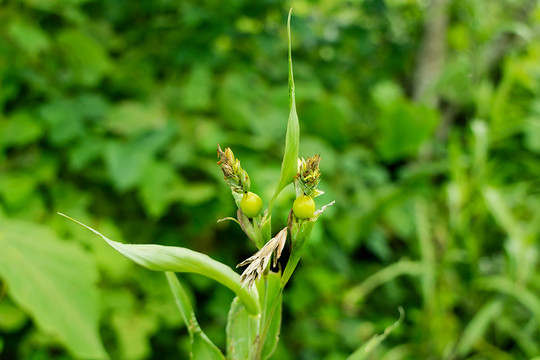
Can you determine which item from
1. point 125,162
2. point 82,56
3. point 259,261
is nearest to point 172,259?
point 259,261

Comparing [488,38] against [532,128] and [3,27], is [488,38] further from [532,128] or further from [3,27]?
[3,27]

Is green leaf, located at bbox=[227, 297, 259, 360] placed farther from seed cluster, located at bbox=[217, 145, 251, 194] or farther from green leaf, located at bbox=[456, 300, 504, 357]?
green leaf, located at bbox=[456, 300, 504, 357]

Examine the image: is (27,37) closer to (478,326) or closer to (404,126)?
(404,126)

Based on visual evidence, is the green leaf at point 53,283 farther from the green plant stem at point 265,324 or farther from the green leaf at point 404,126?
the green leaf at point 404,126

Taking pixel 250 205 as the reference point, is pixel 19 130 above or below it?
below

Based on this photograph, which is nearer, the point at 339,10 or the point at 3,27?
the point at 3,27

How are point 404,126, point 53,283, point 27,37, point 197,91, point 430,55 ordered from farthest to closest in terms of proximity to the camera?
point 430,55
point 404,126
point 197,91
point 27,37
point 53,283

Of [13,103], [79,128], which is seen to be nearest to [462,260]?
[79,128]

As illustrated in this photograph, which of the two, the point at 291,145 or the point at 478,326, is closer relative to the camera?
the point at 291,145
